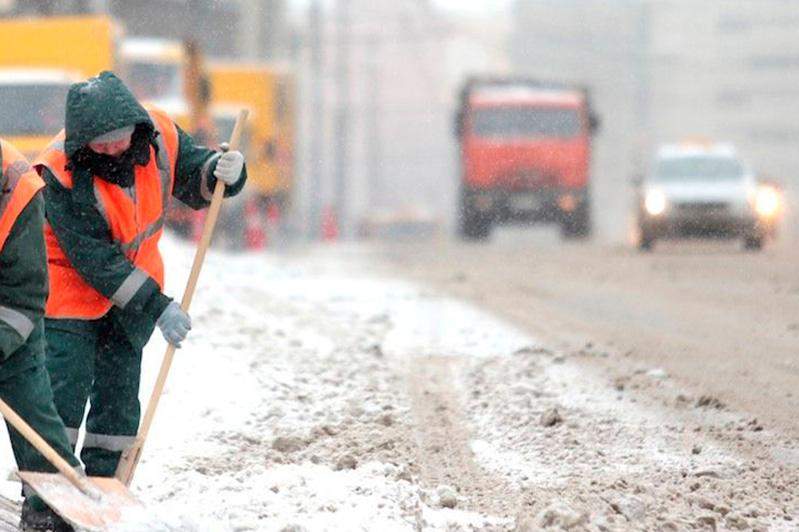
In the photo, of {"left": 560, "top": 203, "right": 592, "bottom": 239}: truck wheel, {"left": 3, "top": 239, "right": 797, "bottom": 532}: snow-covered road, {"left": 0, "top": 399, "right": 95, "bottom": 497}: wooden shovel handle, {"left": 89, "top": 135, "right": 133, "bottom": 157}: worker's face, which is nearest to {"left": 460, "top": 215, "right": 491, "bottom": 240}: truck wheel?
{"left": 560, "top": 203, "right": 592, "bottom": 239}: truck wheel

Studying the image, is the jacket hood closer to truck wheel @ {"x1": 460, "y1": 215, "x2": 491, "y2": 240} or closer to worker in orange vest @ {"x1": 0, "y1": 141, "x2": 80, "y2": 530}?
worker in orange vest @ {"x1": 0, "y1": 141, "x2": 80, "y2": 530}

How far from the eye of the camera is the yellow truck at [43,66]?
23.0 metres

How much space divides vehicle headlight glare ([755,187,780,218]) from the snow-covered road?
13785mm

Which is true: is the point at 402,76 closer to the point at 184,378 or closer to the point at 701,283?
the point at 701,283

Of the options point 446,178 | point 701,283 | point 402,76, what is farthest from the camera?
point 402,76

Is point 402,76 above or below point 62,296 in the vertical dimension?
below

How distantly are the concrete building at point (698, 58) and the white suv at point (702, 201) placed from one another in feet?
298

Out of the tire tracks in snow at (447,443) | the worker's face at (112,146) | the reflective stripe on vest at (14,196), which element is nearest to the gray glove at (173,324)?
the worker's face at (112,146)

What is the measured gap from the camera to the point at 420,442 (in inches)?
316

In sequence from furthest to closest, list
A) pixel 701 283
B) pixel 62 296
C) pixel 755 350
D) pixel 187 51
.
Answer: pixel 187 51, pixel 701 283, pixel 755 350, pixel 62 296

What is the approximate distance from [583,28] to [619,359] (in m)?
110

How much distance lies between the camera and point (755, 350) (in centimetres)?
1182

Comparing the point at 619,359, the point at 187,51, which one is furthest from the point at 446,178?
the point at 619,359

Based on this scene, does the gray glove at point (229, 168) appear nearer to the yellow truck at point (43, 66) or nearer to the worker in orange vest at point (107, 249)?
the worker in orange vest at point (107, 249)
